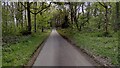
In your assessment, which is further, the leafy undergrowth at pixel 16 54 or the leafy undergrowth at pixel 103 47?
the leafy undergrowth at pixel 103 47

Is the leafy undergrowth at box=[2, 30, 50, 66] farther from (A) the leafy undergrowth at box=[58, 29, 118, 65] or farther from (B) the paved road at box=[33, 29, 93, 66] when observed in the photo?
(A) the leafy undergrowth at box=[58, 29, 118, 65]

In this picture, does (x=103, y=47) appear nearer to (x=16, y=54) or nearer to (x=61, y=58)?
(x=61, y=58)

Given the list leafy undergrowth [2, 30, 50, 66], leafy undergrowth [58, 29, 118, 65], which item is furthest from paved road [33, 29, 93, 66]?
leafy undergrowth [58, 29, 118, 65]

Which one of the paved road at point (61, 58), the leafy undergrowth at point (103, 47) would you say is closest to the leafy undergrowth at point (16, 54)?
the paved road at point (61, 58)

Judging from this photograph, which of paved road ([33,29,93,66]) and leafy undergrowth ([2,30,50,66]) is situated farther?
paved road ([33,29,93,66])

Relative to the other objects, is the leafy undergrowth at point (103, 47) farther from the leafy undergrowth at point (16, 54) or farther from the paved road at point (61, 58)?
the leafy undergrowth at point (16, 54)

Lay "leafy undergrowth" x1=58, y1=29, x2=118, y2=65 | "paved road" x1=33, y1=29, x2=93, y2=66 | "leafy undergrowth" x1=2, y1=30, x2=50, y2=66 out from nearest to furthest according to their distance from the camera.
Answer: "leafy undergrowth" x1=2, y1=30, x2=50, y2=66 → "paved road" x1=33, y1=29, x2=93, y2=66 → "leafy undergrowth" x1=58, y1=29, x2=118, y2=65

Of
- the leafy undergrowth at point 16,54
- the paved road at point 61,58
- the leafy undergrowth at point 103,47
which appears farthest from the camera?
the leafy undergrowth at point 103,47

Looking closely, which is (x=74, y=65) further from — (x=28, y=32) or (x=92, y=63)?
(x=28, y=32)

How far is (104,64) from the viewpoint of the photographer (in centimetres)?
1134

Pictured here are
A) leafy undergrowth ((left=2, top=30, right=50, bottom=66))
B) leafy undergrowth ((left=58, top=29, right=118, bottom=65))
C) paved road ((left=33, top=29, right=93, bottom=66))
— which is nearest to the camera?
leafy undergrowth ((left=2, top=30, right=50, bottom=66))

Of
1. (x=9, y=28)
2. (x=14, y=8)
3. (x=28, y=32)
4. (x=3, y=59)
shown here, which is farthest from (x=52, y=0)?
(x=3, y=59)

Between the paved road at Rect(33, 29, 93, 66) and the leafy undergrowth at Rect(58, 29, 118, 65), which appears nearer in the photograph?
the paved road at Rect(33, 29, 93, 66)

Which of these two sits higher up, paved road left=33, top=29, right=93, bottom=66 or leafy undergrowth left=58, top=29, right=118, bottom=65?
leafy undergrowth left=58, top=29, right=118, bottom=65
